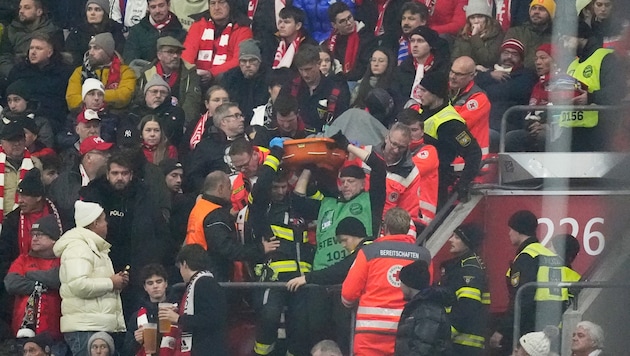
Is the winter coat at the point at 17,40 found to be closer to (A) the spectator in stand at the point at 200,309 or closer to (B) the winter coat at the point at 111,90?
Result: (B) the winter coat at the point at 111,90

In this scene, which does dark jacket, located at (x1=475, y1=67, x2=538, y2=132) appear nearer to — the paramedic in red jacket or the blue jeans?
the paramedic in red jacket

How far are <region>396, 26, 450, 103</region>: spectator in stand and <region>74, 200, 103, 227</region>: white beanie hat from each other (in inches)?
112

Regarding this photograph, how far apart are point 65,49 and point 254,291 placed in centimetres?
508

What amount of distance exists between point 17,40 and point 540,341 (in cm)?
919

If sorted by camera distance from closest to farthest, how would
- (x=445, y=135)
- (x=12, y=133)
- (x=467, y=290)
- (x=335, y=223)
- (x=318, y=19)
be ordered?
1. (x=467, y=290)
2. (x=335, y=223)
3. (x=445, y=135)
4. (x=12, y=133)
5. (x=318, y=19)

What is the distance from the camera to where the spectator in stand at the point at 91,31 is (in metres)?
14.7

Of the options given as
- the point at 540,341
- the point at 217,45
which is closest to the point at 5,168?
the point at 217,45

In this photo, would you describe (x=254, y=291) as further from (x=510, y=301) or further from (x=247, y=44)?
(x=247, y=44)

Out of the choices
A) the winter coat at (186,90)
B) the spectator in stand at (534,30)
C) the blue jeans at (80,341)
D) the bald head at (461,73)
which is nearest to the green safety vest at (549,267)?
the bald head at (461,73)

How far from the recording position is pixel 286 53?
1369 cm

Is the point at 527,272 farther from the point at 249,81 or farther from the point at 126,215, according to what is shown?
the point at 249,81

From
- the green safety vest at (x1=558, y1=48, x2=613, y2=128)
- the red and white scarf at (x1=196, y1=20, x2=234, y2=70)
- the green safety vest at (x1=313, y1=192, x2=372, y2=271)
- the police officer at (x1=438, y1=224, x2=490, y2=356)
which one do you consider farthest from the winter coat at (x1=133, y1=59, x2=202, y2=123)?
the green safety vest at (x1=558, y1=48, x2=613, y2=128)

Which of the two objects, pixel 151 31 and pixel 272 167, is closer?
pixel 272 167

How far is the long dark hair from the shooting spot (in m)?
12.5
